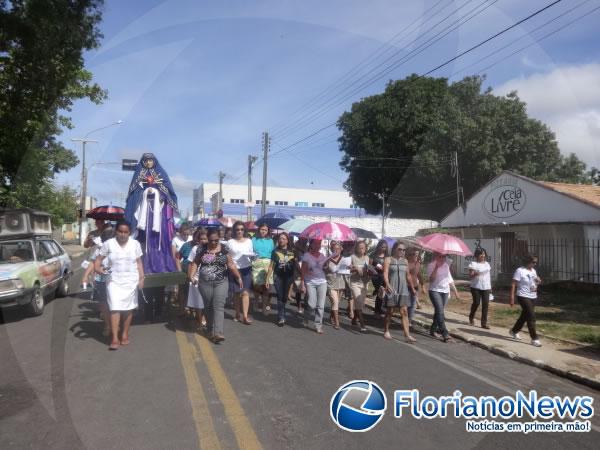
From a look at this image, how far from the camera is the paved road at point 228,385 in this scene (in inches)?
158

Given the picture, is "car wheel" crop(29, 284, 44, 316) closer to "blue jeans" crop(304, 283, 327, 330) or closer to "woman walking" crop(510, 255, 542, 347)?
"blue jeans" crop(304, 283, 327, 330)

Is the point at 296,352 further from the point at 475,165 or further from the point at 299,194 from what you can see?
the point at 299,194

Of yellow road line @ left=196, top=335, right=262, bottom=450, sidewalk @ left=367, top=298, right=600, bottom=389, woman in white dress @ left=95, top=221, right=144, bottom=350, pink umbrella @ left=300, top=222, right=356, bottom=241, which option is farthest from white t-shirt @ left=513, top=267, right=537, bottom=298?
woman in white dress @ left=95, top=221, right=144, bottom=350

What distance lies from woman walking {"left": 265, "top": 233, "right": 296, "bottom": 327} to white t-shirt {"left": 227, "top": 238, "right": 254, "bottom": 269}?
0.44 meters

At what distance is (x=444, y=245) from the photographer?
8.38m

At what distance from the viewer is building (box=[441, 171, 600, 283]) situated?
52.3 ft

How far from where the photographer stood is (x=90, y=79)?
1659 centimetres

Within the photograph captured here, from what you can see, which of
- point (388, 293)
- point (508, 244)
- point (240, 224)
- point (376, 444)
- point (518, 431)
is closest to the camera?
point (376, 444)

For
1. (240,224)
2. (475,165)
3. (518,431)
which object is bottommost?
(518,431)

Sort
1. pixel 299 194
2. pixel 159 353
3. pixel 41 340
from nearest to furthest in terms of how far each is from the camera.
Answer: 1. pixel 159 353
2. pixel 41 340
3. pixel 299 194

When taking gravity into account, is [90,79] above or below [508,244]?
above

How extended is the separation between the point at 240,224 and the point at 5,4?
822 centimetres

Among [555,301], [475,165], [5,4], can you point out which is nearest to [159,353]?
[5,4]

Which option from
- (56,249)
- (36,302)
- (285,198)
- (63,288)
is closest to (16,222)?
(56,249)
